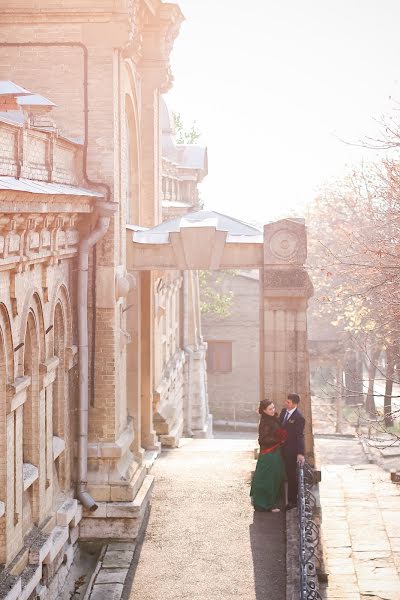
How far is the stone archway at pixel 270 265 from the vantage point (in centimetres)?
1521

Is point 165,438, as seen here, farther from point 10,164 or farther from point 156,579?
point 10,164

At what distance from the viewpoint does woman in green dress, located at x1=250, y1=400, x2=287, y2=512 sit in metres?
14.3

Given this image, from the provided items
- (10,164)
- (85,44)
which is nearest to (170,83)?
(85,44)

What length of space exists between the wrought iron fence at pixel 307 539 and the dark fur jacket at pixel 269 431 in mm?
586

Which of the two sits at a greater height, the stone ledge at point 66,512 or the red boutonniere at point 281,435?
the red boutonniere at point 281,435

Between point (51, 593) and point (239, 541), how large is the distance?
9.36 feet

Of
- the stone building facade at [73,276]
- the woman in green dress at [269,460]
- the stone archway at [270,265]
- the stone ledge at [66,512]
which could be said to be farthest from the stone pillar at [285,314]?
the stone ledge at [66,512]

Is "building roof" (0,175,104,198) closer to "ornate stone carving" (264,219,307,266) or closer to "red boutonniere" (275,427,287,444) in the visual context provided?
"ornate stone carving" (264,219,307,266)

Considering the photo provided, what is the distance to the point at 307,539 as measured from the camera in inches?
450

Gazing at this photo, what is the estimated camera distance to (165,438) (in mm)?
21438

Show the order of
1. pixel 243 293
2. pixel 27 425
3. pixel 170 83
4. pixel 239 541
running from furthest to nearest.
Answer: pixel 243 293 → pixel 170 83 → pixel 239 541 → pixel 27 425

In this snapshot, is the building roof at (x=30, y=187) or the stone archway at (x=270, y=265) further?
the stone archway at (x=270, y=265)

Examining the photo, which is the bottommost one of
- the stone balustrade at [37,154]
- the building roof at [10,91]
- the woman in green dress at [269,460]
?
the woman in green dress at [269,460]

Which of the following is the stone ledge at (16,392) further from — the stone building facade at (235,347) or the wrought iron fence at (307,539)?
the stone building facade at (235,347)
